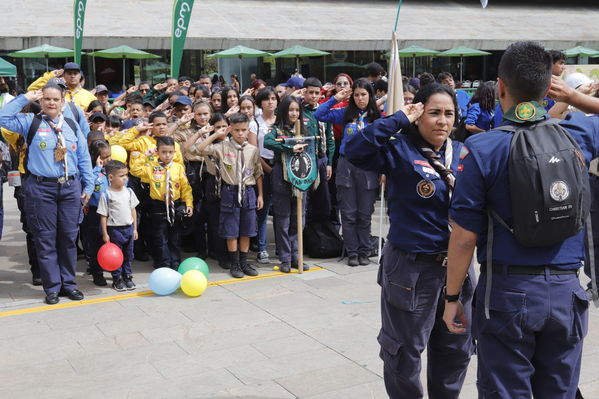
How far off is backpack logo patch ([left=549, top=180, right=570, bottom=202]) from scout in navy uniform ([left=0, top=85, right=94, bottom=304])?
4.89 meters

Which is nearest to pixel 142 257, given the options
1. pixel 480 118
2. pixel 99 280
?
pixel 99 280

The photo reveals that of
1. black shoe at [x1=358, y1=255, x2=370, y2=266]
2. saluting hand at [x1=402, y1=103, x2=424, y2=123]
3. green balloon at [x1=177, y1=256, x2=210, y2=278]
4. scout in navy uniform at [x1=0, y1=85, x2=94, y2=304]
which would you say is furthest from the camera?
black shoe at [x1=358, y1=255, x2=370, y2=266]

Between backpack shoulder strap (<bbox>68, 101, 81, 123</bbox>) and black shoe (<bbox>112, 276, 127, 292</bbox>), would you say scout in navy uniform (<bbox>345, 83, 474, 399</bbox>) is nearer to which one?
black shoe (<bbox>112, 276, 127, 292</bbox>)

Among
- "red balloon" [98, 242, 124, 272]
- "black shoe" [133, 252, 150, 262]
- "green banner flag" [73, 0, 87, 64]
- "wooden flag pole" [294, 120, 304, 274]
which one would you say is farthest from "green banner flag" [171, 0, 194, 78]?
"red balloon" [98, 242, 124, 272]

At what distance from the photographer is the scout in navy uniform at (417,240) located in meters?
3.57

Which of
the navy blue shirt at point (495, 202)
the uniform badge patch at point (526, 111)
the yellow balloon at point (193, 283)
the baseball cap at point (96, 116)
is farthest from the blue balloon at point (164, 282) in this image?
the uniform badge patch at point (526, 111)

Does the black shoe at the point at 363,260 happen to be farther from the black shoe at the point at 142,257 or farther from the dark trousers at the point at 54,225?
the dark trousers at the point at 54,225

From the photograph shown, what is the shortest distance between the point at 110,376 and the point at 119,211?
2493 mm

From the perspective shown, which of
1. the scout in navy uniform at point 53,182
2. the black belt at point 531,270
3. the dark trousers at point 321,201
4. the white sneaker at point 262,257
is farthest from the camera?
the dark trousers at point 321,201

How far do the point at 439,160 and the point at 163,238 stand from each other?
14.8ft

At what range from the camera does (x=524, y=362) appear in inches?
110

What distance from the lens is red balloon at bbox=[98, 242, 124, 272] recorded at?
6.73m

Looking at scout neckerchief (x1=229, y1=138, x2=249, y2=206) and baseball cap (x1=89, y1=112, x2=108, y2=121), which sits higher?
baseball cap (x1=89, y1=112, x2=108, y2=121)

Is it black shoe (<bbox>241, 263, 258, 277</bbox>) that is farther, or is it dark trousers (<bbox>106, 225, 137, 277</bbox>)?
black shoe (<bbox>241, 263, 258, 277</bbox>)
